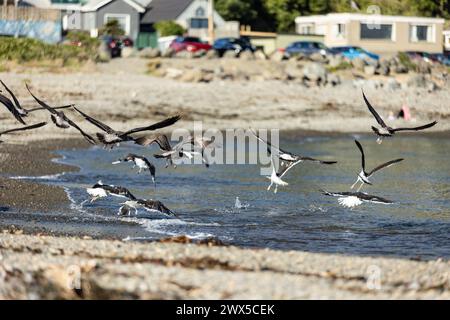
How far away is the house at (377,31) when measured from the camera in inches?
2502

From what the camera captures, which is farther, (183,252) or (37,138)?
(37,138)

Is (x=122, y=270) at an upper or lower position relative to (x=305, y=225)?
upper

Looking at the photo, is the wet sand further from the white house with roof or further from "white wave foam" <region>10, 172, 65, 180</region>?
the white house with roof

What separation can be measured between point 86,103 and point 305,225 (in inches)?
674

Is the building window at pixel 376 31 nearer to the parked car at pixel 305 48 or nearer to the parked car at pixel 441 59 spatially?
the parked car at pixel 441 59

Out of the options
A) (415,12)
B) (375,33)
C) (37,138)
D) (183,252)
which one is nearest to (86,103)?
(37,138)

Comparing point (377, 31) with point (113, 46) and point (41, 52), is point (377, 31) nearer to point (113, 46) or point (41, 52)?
point (113, 46)

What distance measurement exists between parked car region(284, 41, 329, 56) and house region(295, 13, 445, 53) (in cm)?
757

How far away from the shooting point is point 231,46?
51.9 metres

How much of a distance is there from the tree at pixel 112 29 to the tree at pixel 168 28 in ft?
7.06

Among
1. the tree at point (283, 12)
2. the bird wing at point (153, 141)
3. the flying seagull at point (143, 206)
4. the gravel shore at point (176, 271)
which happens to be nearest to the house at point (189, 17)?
the tree at point (283, 12)

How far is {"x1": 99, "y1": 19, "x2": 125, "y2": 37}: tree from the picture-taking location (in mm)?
55219
